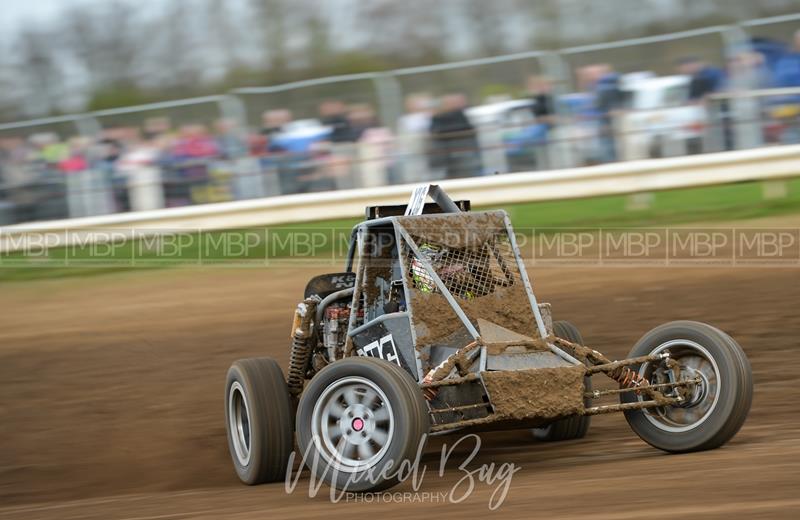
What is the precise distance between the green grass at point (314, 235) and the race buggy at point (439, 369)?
6241mm

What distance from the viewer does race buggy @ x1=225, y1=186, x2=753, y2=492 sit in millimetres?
5488

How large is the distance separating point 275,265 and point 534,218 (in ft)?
10.1

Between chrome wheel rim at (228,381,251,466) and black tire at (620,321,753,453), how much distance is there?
2257 millimetres

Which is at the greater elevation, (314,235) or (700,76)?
(700,76)

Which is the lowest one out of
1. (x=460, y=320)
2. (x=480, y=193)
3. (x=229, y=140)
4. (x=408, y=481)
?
(x=408, y=481)

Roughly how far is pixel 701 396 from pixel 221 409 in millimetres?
3784

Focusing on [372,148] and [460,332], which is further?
[372,148]

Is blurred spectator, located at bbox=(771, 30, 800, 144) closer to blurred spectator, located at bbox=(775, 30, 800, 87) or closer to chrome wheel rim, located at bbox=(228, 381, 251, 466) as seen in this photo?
blurred spectator, located at bbox=(775, 30, 800, 87)

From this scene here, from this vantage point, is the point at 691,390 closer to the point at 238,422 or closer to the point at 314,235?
the point at 238,422

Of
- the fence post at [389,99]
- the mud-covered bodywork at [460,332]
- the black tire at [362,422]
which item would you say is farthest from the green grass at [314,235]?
the black tire at [362,422]

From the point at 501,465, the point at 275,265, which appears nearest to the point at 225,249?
the point at 275,265

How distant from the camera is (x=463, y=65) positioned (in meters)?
13.9

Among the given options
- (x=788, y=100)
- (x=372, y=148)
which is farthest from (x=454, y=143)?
(x=788, y=100)

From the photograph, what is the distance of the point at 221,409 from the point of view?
8352 mm
